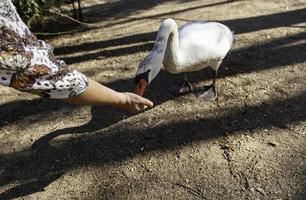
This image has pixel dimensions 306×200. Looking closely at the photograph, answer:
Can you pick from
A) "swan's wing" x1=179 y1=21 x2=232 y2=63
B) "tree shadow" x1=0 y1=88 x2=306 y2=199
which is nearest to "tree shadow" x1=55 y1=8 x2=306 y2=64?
"swan's wing" x1=179 y1=21 x2=232 y2=63

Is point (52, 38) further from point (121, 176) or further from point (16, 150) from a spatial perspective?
point (121, 176)

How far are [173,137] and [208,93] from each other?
0.77 meters

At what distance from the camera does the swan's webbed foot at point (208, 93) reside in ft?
13.3

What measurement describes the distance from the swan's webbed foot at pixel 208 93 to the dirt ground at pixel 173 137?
0.07 meters

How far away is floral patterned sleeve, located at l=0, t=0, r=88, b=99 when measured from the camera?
5.84ft

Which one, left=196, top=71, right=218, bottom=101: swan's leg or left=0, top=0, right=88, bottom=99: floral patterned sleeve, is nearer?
left=0, top=0, right=88, bottom=99: floral patterned sleeve

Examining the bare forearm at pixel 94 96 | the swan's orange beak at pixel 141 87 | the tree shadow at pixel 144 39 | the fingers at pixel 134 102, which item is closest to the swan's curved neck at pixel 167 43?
the swan's orange beak at pixel 141 87

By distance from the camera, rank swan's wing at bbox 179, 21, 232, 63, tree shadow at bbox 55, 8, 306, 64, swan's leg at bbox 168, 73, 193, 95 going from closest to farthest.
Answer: swan's wing at bbox 179, 21, 232, 63 → swan's leg at bbox 168, 73, 193, 95 → tree shadow at bbox 55, 8, 306, 64

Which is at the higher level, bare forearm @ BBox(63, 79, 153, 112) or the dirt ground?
bare forearm @ BBox(63, 79, 153, 112)

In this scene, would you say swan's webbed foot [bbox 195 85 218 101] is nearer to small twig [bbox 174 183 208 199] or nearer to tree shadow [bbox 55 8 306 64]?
small twig [bbox 174 183 208 199]

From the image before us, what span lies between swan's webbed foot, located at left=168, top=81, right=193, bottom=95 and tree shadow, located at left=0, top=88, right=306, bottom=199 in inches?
19.1

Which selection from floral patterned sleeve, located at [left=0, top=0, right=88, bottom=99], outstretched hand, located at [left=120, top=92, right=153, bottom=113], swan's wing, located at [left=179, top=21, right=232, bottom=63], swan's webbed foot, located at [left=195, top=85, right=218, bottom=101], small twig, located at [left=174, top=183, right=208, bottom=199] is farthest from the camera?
swan's webbed foot, located at [left=195, top=85, right=218, bottom=101]

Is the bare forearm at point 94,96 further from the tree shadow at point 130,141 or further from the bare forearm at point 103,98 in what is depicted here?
the tree shadow at point 130,141

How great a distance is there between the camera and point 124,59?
5102mm
